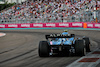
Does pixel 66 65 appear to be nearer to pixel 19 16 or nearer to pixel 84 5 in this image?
pixel 84 5

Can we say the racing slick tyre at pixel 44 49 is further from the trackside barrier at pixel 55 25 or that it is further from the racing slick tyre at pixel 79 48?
the trackside barrier at pixel 55 25

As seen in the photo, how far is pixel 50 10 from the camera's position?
4031cm

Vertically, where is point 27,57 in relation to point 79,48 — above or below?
below

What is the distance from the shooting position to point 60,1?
41031mm

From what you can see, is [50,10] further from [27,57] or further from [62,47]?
[62,47]

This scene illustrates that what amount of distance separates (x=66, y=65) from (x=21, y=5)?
3853 cm

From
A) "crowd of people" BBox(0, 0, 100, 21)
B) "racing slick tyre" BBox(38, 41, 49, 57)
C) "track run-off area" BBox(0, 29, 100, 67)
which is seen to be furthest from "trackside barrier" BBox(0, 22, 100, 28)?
"racing slick tyre" BBox(38, 41, 49, 57)

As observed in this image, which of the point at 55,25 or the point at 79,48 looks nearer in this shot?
the point at 79,48

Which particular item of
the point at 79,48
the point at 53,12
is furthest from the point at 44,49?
the point at 53,12

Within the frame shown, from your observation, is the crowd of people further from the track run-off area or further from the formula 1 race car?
the formula 1 race car

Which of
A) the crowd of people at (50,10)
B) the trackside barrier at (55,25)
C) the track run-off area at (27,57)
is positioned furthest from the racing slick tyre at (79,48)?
the crowd of people at (50,10)

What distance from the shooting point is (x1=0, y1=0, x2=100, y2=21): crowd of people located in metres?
37.0

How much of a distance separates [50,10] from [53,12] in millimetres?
1054

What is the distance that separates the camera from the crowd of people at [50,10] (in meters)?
37.0
